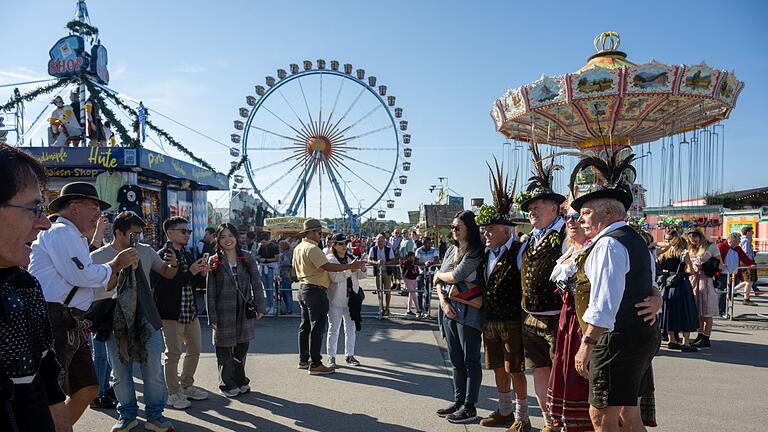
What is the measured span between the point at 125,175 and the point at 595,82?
12239 mm

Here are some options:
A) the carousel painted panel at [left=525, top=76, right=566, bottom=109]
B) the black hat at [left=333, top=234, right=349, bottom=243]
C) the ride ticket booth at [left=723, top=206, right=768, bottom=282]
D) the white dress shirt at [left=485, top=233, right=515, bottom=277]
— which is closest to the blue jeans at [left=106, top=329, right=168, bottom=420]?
the black hat at [left=333, top=234, right=349, bottom=243]

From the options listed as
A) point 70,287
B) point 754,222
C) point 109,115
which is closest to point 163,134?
point 109,115

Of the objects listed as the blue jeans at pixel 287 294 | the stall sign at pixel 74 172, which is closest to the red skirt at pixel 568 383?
the blue jeans at pixel 287 294

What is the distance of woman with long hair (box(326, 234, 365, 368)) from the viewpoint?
6176mm

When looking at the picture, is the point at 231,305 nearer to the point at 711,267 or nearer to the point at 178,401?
the point at 178,401

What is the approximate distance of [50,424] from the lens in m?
1.55

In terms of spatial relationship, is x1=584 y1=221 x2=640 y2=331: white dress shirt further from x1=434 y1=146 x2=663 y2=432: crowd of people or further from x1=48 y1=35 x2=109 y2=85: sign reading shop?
x1=48 y1=35 x2=109 y2=85: sign reading shop

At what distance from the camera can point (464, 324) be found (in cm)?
434

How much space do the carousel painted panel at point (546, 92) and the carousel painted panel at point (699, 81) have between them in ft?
9.39

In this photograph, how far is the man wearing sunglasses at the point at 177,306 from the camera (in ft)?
15.6

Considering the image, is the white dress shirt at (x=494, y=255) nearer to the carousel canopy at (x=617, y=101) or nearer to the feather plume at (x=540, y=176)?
the feather plume at (x=540, y=176)

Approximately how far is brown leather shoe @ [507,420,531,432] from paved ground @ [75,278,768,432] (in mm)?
190

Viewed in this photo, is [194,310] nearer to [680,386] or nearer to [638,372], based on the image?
[638,372]

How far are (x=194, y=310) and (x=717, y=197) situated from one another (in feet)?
146
